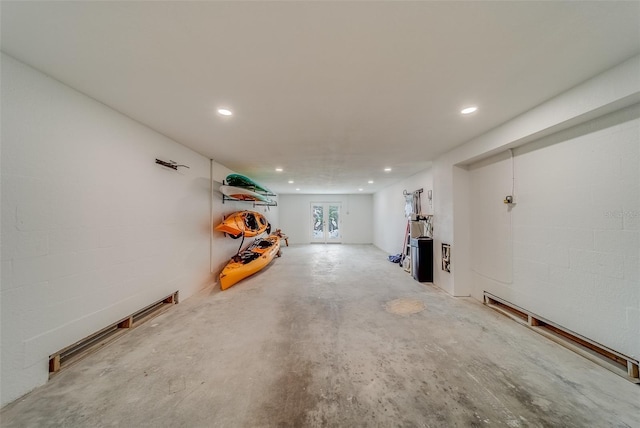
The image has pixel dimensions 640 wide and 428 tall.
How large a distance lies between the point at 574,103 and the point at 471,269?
2.42 metres

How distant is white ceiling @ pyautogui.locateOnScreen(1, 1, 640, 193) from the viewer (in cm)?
106

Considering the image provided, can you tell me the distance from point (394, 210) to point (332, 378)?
222 inches

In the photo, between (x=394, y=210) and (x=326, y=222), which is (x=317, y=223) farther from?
(x=394, y=210)

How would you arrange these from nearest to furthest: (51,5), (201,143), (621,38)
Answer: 1. (51,5)
2. (621,38)
3. (201,143)

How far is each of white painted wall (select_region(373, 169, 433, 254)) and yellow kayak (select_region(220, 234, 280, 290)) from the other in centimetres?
382

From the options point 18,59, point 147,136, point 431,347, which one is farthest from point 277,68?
point 431,347

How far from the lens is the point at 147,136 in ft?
8.08

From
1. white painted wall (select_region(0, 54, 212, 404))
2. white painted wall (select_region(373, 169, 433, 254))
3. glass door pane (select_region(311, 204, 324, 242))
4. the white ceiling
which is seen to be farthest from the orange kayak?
glass door pane (select_region(311, 204, 324, 242))

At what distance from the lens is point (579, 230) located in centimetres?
189

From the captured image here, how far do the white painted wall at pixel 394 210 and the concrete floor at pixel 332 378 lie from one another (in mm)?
2887

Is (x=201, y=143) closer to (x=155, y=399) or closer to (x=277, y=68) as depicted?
(x=277, y=68)

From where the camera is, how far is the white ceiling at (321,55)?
106 centimetres

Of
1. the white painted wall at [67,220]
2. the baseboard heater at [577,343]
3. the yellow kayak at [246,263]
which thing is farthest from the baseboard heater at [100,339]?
the baseboard heater at [577,343]

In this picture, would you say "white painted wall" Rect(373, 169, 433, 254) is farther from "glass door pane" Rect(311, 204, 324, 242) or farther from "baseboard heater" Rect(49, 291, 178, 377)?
"baseboard heater" Rect(49, 291, 178, 377)
